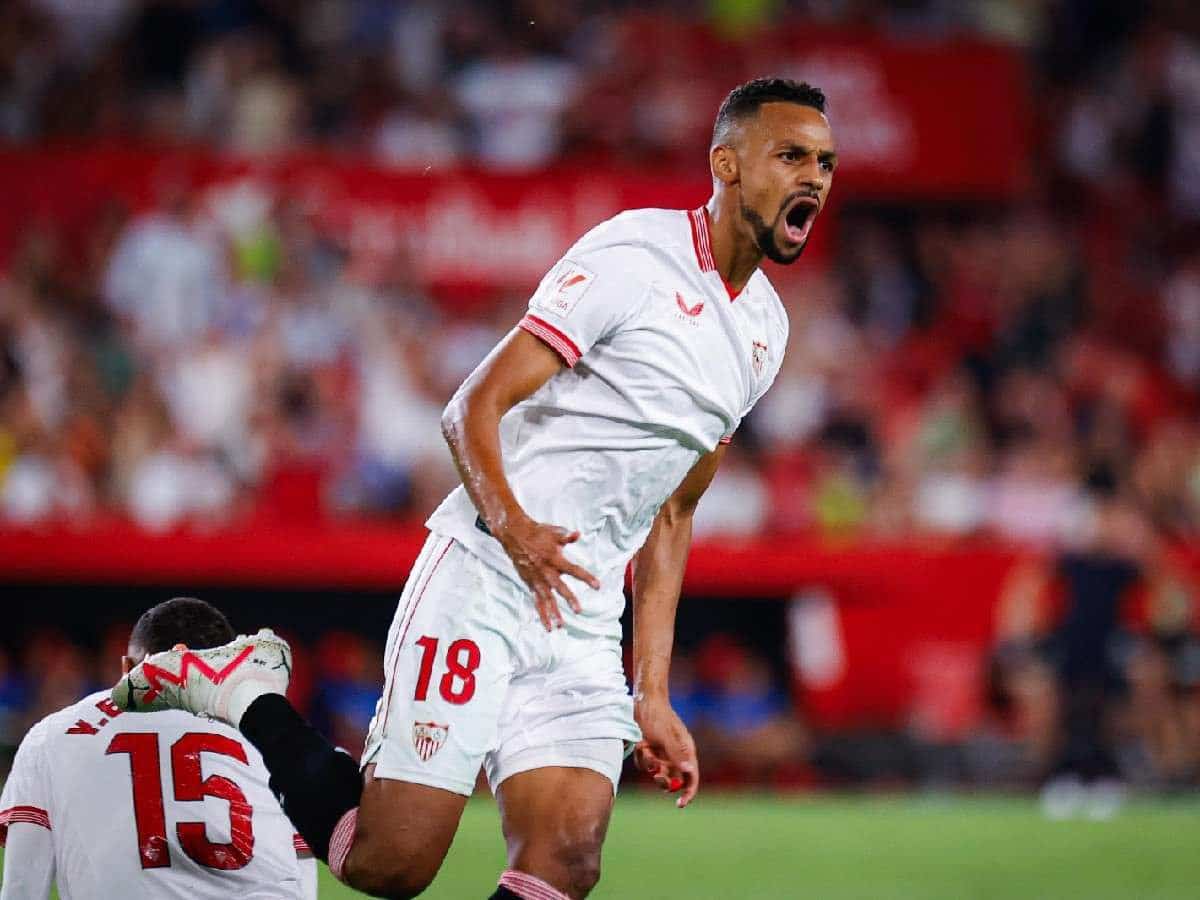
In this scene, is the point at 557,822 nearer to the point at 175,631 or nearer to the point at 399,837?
the point at 399,837

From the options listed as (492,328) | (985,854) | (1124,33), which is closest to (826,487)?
(492,328)

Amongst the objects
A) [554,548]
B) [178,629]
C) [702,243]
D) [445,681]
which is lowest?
[445,681]

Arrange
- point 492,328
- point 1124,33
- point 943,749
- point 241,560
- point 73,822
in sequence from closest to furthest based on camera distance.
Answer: point 73,822, point 241,560, point 943,749, point 492,328, point 1124,33

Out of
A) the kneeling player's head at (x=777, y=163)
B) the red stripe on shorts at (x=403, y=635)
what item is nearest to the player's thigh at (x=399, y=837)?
the red stripe on shorts at (x=403, y=635)

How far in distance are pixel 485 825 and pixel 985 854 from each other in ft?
8.25

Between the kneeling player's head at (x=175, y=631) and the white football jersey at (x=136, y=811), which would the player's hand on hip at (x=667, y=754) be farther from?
the kneeling player's head at (x=175, y=631)

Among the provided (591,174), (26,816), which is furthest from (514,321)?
(26,816)

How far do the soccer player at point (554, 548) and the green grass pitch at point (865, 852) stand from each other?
2.82m

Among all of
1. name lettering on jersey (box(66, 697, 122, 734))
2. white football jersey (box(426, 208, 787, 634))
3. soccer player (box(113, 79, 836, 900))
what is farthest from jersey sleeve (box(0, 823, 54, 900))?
white football jersey (box(426, 208, 787, 634))

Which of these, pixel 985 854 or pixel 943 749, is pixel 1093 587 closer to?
→ pixel 943 749

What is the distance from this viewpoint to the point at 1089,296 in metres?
15.8

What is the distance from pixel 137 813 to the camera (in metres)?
4.50

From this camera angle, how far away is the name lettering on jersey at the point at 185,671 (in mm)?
4583

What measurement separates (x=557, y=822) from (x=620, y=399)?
3.52 ft
